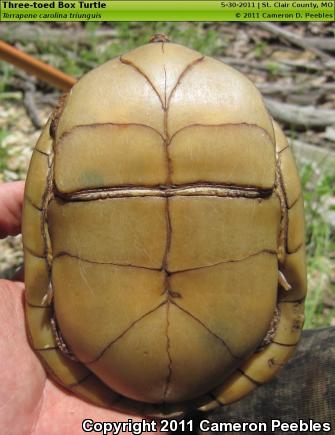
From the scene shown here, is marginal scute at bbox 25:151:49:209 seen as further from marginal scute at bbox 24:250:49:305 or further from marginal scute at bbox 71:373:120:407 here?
marginal scute at bbox 71:373:120:407

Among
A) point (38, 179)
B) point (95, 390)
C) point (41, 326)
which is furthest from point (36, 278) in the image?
point (95, 390)

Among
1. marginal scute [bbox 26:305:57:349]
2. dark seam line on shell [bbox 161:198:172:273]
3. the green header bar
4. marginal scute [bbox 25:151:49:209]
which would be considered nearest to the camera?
dark seam line on shell [bbox 161:198:172:273]

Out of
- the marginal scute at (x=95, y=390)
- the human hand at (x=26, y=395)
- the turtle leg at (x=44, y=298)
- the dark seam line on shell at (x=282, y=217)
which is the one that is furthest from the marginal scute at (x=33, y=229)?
the dark seam line on shell at (x=282, y=217)

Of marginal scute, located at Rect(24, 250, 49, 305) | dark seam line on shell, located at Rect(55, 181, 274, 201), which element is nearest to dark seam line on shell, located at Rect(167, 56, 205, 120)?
dark seam line on shell, located at Rect(55, 181, 274, 201)

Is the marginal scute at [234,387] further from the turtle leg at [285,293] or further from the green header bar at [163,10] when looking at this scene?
the green header bar at [163,10]

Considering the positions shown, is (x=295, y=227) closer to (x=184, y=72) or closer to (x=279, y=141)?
(x=279, y=141)

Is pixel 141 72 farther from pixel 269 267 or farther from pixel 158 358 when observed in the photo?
pixel 158 358

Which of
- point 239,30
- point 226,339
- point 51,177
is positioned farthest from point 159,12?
point 226,339
